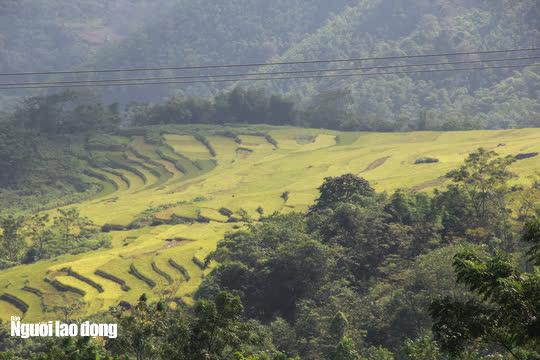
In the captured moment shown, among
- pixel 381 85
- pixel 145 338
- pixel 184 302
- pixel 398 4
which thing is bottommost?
pixel 184 302

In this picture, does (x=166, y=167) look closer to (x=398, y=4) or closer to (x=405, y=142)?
(x=405, y=142)

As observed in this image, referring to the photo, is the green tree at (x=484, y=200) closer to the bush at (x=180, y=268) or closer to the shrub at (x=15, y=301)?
the bush at (x=180, y=268)

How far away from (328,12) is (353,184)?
158 meters

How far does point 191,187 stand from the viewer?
72188mm

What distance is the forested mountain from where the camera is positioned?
136m

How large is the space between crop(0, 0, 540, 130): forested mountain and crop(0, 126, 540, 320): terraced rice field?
18230mm

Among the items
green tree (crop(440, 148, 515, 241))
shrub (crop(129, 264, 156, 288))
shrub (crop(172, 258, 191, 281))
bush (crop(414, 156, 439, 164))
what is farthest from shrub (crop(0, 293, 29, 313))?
bush (crop(414, 156, 439, 164))

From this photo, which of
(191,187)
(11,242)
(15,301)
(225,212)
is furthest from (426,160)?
(15,301)

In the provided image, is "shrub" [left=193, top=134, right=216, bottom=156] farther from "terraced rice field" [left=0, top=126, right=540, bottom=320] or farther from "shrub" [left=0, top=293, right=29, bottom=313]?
"shrub" [left=0, top=293, right=29, bottom=313]

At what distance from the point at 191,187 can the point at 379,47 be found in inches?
4101

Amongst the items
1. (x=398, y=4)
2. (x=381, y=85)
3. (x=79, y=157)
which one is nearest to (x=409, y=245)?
(x=79, y=157)

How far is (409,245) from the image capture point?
125 ft

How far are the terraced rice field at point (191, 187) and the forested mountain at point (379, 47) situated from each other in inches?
718

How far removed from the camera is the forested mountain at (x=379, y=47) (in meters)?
136
